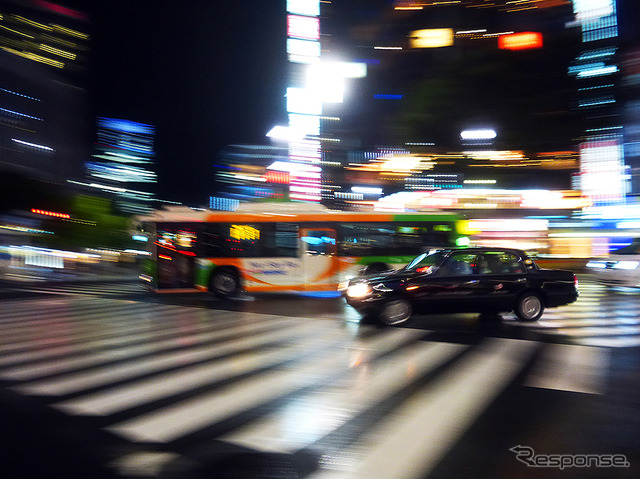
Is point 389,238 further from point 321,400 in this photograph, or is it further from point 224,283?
point 321,400

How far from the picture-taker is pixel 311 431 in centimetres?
454

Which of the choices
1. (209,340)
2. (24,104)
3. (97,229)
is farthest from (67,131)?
(209,340)

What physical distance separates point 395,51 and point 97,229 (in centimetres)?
5803

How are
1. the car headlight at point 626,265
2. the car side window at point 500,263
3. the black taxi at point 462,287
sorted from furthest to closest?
1. the car headlight at point 626,265
2. the car side window at point 500,263
3. the black taxi at point 462,287

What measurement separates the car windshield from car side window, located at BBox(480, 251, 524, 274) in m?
0.83

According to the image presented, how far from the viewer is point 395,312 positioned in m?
10.1

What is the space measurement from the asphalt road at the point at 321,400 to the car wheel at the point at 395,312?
31 centimetres

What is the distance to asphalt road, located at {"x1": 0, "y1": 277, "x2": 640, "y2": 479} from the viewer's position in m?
3.88

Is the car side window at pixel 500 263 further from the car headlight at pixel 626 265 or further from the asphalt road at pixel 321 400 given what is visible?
the car headlight at pixel 626 265

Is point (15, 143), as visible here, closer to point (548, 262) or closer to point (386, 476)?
point (548, 262)

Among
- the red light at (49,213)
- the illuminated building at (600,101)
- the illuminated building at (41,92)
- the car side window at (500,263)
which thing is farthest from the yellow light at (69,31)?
the car side window at (500,263)

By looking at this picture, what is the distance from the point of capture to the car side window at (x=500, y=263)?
34.1 ft

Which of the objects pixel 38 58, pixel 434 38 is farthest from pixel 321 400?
pixel 38 58

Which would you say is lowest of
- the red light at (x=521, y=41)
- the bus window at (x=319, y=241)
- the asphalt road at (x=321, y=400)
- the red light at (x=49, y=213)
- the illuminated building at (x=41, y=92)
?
the asphalt road at (x=321, y=400)
